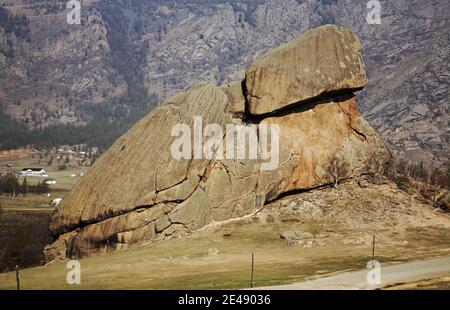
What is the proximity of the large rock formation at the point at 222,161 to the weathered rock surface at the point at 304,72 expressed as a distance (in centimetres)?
12

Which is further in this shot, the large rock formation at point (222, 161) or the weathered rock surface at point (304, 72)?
the weathered rock surface at point (304, 72)

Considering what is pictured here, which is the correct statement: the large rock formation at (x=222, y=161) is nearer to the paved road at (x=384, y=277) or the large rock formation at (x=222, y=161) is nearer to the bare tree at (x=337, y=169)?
the bare tree at (x=337, y=169)

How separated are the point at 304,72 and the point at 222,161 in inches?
568

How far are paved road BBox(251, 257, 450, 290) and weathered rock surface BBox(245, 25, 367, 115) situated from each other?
1220 inches

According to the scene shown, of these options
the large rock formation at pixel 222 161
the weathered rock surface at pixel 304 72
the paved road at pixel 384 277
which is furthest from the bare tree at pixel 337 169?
the paved road at pixel 384 277

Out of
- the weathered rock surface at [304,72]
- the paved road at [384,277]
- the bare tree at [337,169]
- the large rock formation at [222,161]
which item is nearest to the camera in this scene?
the paved road at [384,277]

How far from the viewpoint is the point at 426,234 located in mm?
70375

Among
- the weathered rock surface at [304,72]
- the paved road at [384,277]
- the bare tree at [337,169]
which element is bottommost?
the paved road at [384,277]

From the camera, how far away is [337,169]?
8094 cm

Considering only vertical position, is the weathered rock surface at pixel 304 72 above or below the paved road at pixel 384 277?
above

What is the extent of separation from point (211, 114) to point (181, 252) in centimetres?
1931

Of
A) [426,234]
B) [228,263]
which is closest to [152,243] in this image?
[228,263]

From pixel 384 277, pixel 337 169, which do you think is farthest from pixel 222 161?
pixel 384 277

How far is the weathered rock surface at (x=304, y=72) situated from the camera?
80312mm
